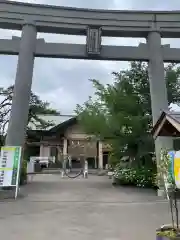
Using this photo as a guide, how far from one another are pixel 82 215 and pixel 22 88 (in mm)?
5243

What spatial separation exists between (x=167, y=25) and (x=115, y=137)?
525 cm

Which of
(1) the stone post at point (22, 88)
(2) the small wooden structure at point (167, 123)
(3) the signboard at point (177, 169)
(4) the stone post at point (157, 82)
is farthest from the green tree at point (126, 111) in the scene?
(3) the signboard at point (177, 169)

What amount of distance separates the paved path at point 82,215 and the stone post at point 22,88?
7.56 feet

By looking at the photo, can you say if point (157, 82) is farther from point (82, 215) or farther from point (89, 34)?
point (82, 215)

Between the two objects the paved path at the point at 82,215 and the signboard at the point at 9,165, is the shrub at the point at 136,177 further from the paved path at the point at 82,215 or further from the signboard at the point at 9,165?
the signboard at the point at 9,165

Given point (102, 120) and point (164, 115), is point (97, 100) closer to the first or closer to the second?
point (102, 120)

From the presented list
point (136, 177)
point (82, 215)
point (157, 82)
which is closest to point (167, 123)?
→ point (82, 215)

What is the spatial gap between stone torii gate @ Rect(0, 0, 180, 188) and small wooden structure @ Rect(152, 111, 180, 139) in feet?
14.9

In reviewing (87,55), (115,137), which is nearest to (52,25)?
(87,55)

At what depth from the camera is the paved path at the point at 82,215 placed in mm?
5304

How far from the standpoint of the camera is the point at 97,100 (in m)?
13.4

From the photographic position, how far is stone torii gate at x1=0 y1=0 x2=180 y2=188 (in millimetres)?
10266

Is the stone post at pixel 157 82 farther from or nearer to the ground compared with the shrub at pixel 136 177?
farther from the ground

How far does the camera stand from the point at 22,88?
10.0 meters
